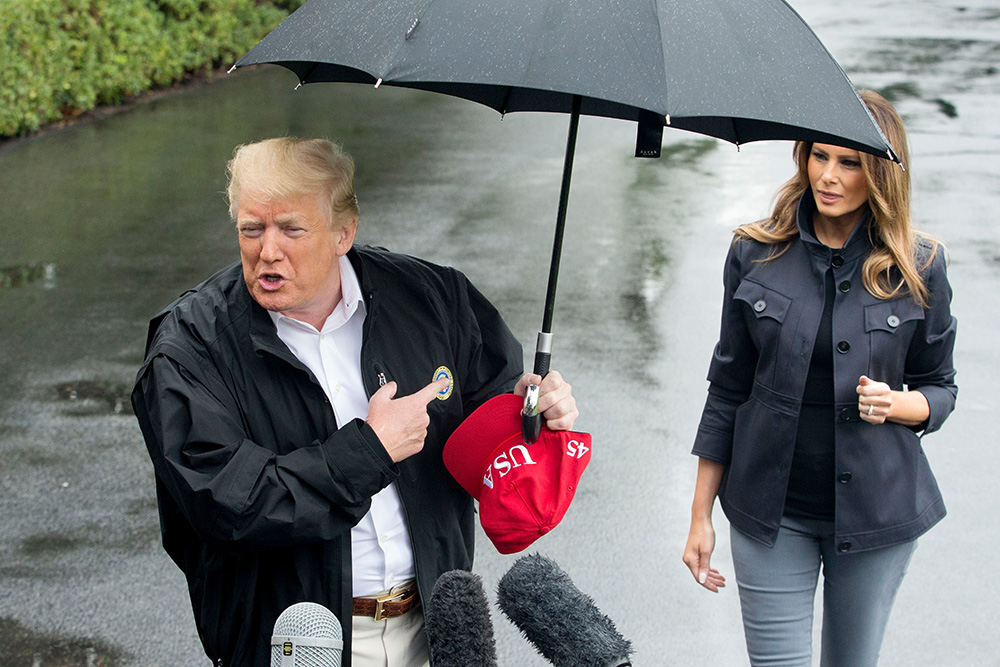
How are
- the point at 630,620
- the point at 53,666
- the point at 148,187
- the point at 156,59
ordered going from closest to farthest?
the point at 53,666 < the point at 630,620 < the point at 148,187 < the point at 156,59

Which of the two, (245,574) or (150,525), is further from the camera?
(150,525)

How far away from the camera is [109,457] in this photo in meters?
5.87

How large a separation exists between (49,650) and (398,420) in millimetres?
2579

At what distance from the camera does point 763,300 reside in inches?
129

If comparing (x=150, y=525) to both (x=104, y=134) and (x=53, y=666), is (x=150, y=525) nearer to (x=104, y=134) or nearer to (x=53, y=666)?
(x=53, y=666)

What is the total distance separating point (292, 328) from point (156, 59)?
41.5ft

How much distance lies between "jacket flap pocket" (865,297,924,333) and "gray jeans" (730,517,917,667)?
22.3 inches

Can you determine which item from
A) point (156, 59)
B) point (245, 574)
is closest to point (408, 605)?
point (245, 574)

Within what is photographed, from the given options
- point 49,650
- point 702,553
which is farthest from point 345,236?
point 49,650

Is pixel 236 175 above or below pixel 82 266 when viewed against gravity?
above

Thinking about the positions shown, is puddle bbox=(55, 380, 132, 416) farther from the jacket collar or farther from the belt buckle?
the jacket collar

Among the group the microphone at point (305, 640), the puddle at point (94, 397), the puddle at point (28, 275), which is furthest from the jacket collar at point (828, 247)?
the puddle at point (28, 275)

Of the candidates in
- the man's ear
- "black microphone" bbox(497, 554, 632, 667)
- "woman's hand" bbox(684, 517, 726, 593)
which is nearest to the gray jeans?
"woman's hand" bbox(684, 517, 726, 593)

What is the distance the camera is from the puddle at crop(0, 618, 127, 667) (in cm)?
435
